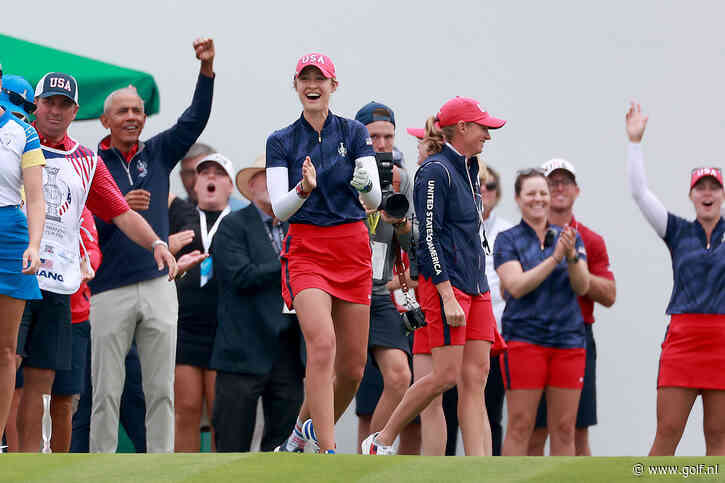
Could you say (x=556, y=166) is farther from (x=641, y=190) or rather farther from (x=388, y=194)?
(x=388, y=194)

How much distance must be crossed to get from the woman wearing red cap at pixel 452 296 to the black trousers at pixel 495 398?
74.8 inches

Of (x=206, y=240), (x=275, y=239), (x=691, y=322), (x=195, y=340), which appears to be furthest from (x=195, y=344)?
(x=691, y=322)

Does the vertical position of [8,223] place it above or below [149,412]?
above

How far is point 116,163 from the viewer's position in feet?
26.3

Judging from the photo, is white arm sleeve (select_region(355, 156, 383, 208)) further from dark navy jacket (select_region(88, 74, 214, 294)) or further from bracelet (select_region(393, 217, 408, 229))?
dark navy jacket (select_region(88, 74, 214, 294))

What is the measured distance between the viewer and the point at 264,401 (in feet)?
27.9

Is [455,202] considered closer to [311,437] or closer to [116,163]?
[311,437]

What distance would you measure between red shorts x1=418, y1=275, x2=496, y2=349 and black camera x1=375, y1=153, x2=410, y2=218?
1.26ft

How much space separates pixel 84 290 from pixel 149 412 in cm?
81

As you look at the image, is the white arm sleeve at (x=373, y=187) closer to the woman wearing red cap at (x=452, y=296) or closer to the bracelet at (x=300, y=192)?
the bracelet at (x=300, y=192)

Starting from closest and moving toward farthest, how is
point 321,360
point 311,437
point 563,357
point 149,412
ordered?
point 321,360 → point 311,437 → point 149,412 → point 563,357

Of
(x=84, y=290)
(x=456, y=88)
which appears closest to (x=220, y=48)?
(x=456, y=88)

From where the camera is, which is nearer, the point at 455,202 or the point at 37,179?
the point at 37,179

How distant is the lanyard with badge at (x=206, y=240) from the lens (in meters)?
8.76
